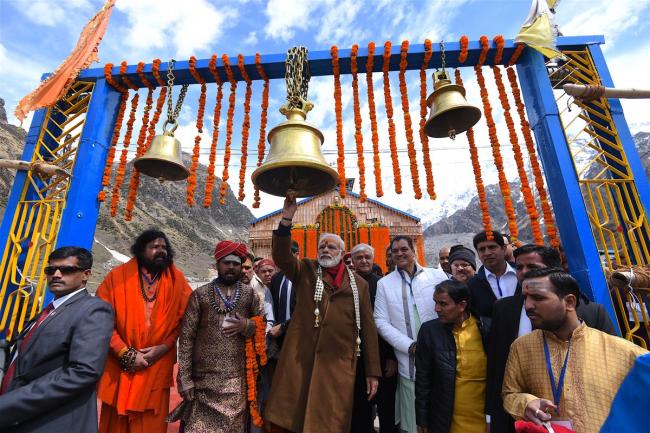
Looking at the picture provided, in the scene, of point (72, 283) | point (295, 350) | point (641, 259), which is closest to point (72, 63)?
point (72, 283)

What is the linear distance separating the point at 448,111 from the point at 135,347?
3559mm

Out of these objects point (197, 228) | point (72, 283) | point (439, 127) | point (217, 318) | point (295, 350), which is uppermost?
point (197, 228)

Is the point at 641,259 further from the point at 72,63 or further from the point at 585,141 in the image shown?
the point at 72,63

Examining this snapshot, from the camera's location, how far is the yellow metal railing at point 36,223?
390 cm

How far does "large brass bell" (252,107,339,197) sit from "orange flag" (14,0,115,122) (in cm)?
365

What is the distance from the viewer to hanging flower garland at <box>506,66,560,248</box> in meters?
3.65

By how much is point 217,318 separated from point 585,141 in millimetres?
4550

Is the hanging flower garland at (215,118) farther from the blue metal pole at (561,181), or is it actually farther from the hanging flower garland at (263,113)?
the blue metal pole at (561,181)

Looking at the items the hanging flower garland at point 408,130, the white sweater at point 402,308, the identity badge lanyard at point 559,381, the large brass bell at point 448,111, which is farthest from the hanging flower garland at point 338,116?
the identity badge lanyard at point 559,381

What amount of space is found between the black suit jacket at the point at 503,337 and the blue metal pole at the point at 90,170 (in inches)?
170

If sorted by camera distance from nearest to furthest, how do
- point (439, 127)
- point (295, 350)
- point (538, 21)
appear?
point (295, 350)
point (439, 127)
point (538, 21)

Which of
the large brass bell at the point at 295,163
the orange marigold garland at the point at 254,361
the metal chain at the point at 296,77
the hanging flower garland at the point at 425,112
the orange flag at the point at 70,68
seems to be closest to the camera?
the large brass bell at the point at 295,163

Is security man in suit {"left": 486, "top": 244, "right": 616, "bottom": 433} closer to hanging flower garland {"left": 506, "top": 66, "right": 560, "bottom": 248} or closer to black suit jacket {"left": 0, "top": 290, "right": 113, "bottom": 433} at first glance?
hanging flower garland {"left": 506, "top": 66, "right": 560, "bottom": 248}

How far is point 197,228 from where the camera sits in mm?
67562
